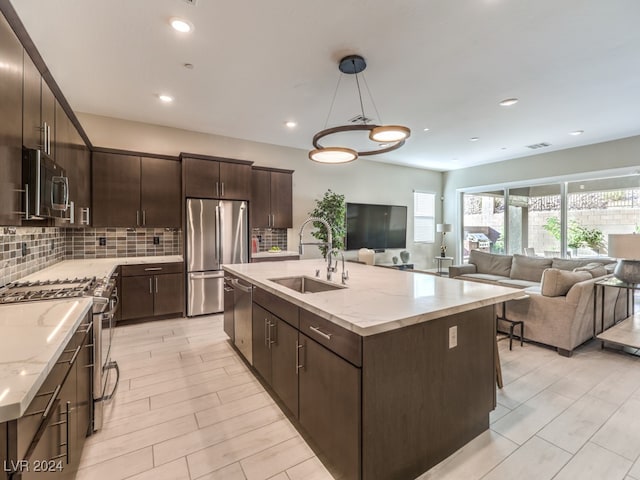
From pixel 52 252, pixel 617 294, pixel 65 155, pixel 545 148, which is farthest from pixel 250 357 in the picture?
pixel 545 148

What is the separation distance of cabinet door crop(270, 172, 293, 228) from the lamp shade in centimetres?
444

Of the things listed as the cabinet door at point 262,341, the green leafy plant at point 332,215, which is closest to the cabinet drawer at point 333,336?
the cabinet door at point 262,341

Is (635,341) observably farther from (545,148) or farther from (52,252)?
(52,252)

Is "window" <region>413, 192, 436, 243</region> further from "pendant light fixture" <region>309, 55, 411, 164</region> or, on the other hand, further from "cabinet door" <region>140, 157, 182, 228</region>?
"cabinet door" <region>140, 157, 182, 228</region>

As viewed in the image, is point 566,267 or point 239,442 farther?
point 566,267

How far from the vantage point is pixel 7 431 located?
79 centimetres

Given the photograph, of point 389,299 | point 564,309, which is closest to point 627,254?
point 564,309

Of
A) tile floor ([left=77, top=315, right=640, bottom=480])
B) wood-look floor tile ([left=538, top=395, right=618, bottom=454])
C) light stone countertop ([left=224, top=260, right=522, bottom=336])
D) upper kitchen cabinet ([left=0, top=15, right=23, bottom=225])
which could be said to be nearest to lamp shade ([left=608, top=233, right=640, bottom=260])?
tile floor ([left=77, top=315, right=640, bottom=480])

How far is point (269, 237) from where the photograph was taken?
571 cm

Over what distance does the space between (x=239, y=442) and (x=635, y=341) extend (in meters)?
3.94

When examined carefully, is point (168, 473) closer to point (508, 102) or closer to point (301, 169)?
point (508, 102)

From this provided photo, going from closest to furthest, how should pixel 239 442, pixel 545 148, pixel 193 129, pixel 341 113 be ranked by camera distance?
pixel 239 442 → pixel 341 113 → pixel 193 129 → pixel 545 148

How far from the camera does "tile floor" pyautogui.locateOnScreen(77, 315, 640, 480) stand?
5.57 ft

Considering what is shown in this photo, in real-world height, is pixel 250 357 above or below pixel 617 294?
below
